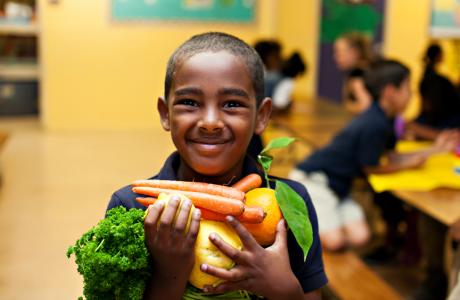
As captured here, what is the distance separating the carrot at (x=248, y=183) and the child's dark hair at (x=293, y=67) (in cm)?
587

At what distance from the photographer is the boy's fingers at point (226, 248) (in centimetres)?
124

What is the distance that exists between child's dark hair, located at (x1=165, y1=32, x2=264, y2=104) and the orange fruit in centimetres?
21

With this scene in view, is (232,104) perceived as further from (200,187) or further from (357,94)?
(357,94)

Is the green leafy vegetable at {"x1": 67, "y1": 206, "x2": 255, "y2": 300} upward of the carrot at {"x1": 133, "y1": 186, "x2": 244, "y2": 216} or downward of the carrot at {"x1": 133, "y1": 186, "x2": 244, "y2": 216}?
downward

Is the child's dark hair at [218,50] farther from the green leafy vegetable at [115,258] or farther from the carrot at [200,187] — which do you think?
the green leafy vegetable at [115,258]

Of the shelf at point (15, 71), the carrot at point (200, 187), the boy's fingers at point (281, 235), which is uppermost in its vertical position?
the carrot at point (200, 187)

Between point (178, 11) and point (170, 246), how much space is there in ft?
28.3

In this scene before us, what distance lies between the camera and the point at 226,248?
1.24 metres

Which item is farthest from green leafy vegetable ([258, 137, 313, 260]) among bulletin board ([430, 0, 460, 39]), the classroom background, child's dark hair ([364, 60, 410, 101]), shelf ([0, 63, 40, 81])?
shelf ([0, 63, 40, 81])

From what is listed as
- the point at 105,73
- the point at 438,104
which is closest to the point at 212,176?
the point at 438,104

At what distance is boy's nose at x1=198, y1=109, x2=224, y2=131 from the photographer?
4.32ft

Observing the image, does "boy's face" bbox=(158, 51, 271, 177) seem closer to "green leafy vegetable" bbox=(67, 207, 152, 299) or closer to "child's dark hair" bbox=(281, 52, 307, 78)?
"green leafy vegetable" bbox=(67, 207, 152, 299)

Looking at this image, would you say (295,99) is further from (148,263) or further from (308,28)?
(148,263)

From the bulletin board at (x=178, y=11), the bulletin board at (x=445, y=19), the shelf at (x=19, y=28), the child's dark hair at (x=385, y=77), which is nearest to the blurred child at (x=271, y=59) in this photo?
the bulletin board at (x=445, y=19)
